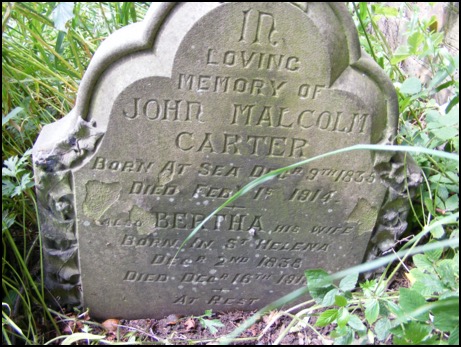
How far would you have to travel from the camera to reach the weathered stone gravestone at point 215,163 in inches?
51.8

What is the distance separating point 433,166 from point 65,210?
1473 millimetres

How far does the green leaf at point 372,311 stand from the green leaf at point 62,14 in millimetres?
1252

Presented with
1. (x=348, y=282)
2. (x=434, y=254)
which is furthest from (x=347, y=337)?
(x=434, y=254)

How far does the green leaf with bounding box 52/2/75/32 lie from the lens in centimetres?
127

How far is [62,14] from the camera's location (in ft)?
4.22

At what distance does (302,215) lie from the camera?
5.44ft

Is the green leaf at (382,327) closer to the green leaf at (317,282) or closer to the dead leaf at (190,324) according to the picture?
the green leaf at (317,282)

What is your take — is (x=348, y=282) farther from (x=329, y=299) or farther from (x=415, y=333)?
(x=415, y=333)

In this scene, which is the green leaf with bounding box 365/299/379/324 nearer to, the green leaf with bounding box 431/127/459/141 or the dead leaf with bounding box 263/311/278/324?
the dead leaf with bounding box 263/311/278/324

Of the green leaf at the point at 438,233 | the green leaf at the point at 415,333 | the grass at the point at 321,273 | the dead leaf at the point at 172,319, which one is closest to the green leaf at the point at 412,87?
the grass at the point at 321,273

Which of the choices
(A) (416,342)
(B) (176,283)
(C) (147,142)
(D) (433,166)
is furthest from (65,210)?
(D) (433,166)

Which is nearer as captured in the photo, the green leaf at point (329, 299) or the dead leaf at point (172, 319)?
the green leaf at point (329, 299)

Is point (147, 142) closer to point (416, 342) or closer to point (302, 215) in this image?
point (302, 215)

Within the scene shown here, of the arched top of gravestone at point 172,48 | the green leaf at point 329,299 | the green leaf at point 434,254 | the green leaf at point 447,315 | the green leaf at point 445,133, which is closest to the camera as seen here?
the green leaf at point 447,315
